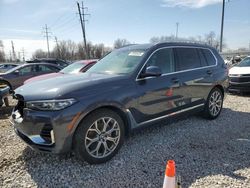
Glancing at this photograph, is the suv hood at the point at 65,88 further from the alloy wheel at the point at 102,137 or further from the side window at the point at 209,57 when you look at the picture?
the side window at the point at 209,57

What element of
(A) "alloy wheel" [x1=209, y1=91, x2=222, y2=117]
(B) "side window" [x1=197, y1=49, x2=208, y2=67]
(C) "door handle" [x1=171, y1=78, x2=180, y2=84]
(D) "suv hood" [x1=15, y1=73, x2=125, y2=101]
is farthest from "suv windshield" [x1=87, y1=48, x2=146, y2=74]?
(A) "alloy wheel" [x1=209, y1=91, x2=222, y2=117]

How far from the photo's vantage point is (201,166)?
323cm

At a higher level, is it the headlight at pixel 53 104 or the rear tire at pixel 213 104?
the headlight at pixel 53 104

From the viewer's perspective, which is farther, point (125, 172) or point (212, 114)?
point (212, 114)

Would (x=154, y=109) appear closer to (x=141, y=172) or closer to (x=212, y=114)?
(x=141, y=172)

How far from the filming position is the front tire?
3033mm

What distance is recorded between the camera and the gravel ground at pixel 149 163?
289cm

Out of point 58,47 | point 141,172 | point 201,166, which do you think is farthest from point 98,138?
point 58,47

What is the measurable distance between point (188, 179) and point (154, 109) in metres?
1.31

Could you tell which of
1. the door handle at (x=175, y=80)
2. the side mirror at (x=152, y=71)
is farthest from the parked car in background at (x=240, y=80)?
the side mirror at (x=152, y=71)

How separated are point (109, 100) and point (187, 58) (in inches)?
89.4

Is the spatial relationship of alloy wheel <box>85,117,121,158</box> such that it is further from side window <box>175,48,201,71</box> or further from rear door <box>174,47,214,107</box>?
side window <box>175,48,201,71</box>

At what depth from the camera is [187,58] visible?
4.65 metres

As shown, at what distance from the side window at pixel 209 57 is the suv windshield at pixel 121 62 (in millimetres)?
1936
